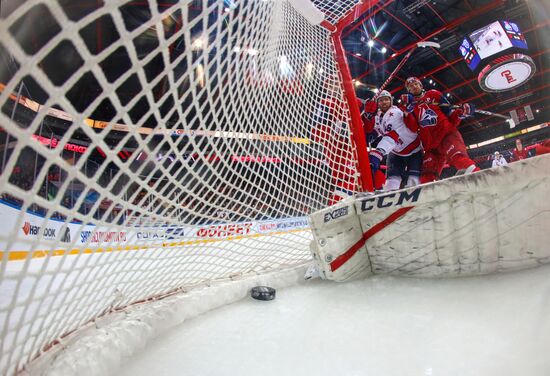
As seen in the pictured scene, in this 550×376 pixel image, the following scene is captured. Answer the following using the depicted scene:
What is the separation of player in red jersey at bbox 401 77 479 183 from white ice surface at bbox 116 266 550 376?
1.38 meters

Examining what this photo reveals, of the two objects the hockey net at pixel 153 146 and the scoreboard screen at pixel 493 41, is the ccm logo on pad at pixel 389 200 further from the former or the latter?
the scoreboard screen at pixel 493 41

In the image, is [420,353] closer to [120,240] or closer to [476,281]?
[476,281]

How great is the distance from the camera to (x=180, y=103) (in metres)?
0.70

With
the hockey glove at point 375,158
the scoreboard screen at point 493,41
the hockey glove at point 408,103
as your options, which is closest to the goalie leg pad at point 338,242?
the hockey glove at point 375,158

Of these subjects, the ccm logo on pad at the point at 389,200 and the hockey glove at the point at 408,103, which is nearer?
the ccm logo on pad at the point at 389,200

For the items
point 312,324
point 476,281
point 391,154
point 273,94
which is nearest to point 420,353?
point 312,324

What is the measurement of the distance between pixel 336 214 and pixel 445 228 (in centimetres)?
32

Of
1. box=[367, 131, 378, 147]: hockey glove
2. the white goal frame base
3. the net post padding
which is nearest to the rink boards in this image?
the white goal frame base

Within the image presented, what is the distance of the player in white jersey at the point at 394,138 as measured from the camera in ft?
6.36

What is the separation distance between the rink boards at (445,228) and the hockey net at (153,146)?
0.33 metres

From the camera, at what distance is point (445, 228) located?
888mm

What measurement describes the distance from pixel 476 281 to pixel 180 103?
0.89 meters

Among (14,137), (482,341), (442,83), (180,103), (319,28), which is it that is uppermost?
(442,83)

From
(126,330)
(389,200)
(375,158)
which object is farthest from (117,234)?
(375,158)
